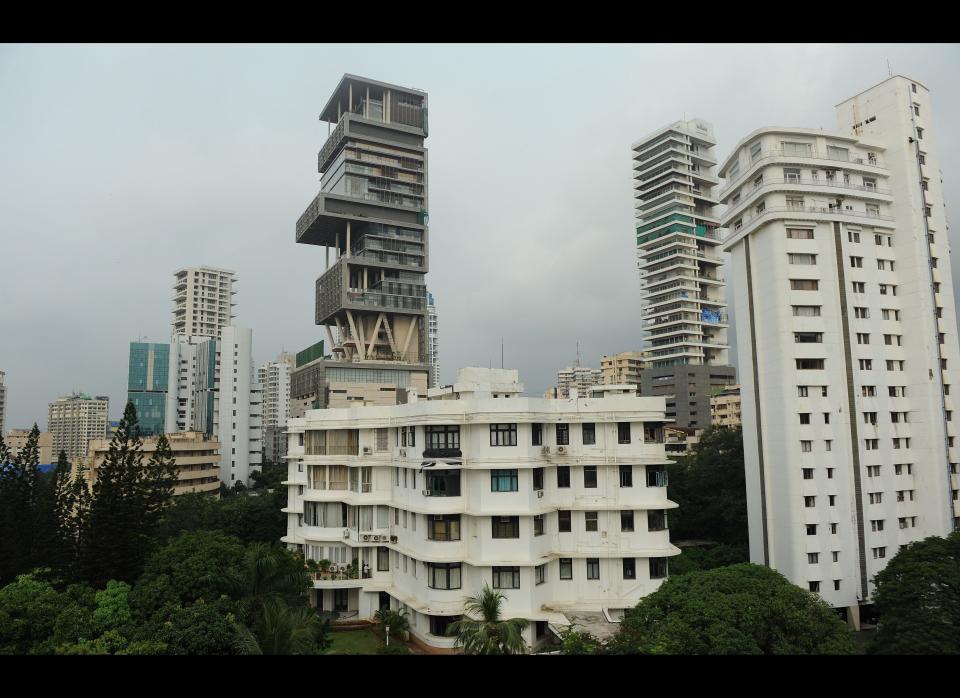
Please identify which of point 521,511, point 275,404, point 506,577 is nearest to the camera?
point 506,577

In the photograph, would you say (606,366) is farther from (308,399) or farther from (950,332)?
(950,332)

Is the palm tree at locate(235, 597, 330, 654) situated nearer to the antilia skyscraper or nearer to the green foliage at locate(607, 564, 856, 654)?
the green foliage at locate(607, 564, 856, 654)

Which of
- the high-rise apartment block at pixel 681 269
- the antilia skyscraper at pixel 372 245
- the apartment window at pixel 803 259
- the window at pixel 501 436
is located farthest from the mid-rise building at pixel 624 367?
the window at pixel 501 436

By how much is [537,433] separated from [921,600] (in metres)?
12.8

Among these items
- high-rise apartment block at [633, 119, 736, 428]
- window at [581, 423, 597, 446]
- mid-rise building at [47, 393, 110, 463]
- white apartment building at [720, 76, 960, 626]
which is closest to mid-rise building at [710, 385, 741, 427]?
high-rise apartment block at [633, 119, 736, 428]

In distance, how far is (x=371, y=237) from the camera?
70688 mm

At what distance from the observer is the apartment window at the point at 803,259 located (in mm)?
29030

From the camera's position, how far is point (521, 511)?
67.8 feet

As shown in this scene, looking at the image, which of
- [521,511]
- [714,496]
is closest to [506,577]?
[521,511]

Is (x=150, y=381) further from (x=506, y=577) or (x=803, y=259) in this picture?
(x=803, y=259)

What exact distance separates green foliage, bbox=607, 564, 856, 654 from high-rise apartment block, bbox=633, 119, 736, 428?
6163 centimetres

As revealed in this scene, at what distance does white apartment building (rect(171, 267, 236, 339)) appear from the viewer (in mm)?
103062
